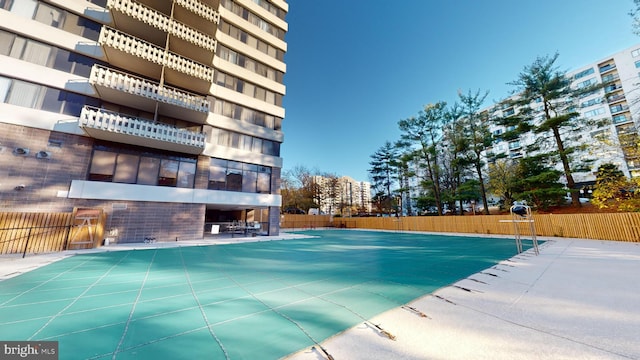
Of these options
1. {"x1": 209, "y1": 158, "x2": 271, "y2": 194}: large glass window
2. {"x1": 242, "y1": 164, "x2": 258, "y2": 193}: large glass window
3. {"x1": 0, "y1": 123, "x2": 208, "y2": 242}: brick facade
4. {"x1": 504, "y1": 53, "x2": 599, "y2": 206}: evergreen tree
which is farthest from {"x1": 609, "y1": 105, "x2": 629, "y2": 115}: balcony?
{"x1": 0, "y1": 123, "x2": 208, "y2": 242}: brick facade

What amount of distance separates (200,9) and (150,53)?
4676 millimetres

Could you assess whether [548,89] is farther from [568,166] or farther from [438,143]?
[438,143]

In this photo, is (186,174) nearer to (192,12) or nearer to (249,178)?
(249,178)

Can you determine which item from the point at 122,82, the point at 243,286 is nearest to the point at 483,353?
the point at 243,286

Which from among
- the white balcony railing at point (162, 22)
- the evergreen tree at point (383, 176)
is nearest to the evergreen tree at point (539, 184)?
the evergreen tree at point (383, 176)

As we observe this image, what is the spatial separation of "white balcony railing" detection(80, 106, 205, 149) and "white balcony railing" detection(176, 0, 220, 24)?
7.63 metres

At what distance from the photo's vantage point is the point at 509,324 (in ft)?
8.75

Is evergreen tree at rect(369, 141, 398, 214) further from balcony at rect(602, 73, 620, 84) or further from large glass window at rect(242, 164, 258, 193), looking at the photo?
balcony at rect(602, 73, 620, 84)

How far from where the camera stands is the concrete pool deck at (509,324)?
2.09 m

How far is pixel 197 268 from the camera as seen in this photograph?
607cm

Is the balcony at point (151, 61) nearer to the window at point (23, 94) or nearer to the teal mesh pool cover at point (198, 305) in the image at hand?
the window at point (23, 94)

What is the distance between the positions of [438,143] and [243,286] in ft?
85.1

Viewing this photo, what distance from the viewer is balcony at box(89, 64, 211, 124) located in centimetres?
1045

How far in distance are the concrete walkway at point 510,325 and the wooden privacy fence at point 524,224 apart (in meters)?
11.7
